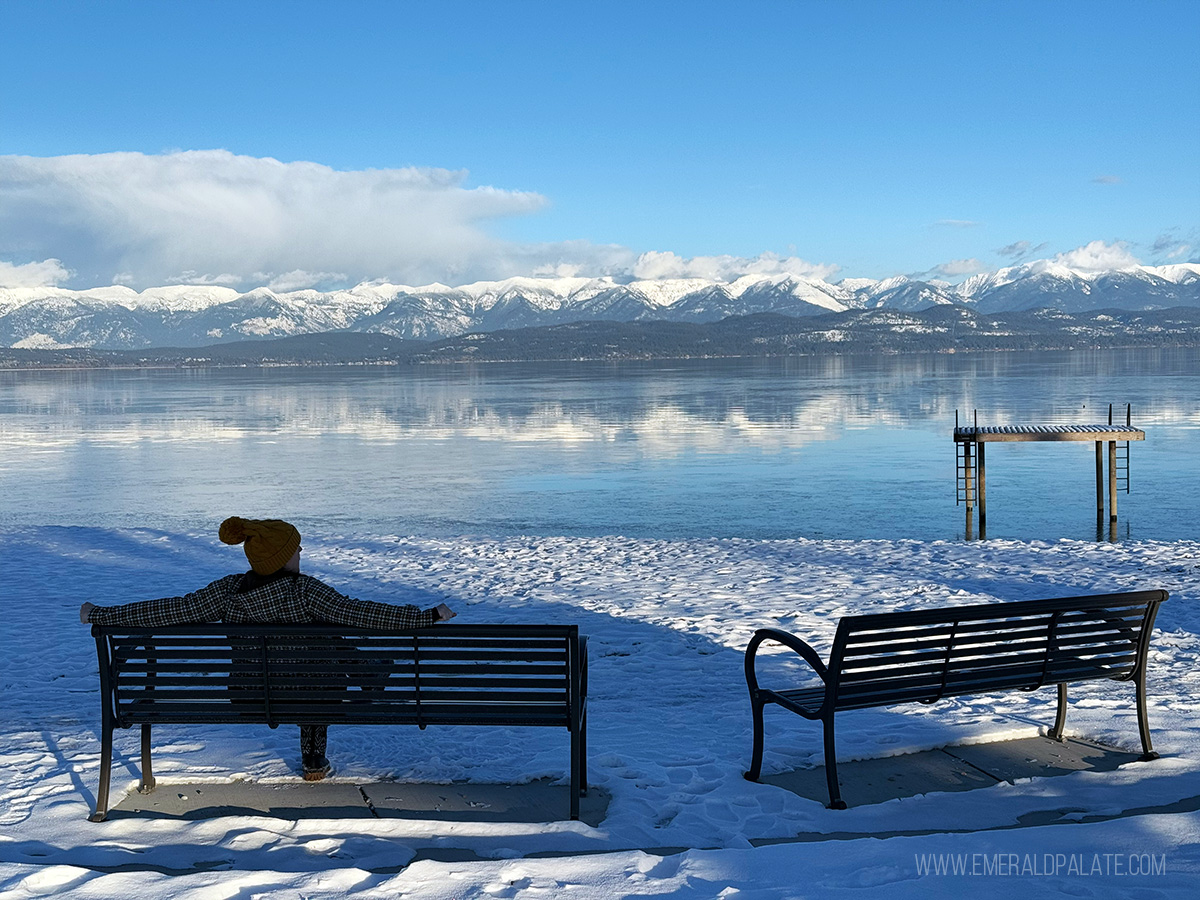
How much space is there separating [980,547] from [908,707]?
28.8ft

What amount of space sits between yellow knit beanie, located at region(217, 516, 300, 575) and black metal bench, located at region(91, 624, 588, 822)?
0.35 metres

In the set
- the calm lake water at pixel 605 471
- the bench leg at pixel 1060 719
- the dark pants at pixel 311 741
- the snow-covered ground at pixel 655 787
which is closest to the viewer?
the snow-covered ground at pixel 655 787

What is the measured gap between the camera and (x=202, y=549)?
17.9 m

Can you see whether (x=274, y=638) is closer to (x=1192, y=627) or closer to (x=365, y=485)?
(x=1192, y=627)

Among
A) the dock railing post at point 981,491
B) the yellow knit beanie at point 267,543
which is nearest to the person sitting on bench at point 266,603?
the yellow knit beanie at point 267,543

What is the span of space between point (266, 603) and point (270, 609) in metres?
0.04

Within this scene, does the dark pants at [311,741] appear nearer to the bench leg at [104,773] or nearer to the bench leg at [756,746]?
the bench leg at [104,773]

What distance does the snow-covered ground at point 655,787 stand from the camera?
15.5 ft

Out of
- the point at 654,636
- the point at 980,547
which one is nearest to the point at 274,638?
the point at 654,636

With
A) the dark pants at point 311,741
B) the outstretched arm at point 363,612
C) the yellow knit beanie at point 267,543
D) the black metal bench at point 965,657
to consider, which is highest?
the yellow knit beanie at point 267,543

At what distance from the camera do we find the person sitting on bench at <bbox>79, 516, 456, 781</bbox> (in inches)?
224

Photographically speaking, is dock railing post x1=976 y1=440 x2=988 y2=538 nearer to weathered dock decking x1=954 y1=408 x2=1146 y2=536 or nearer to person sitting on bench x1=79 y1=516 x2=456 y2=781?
weathered dock decking x1=954 y1=408 x2=1146 y2=536

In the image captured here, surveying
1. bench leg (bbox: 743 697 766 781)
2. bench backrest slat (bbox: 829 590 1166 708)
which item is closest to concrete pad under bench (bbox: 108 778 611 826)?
bench leg (bbox: 743 697 766 781)

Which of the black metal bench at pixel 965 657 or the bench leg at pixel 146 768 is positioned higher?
the black metal bench at pixel 965 657
